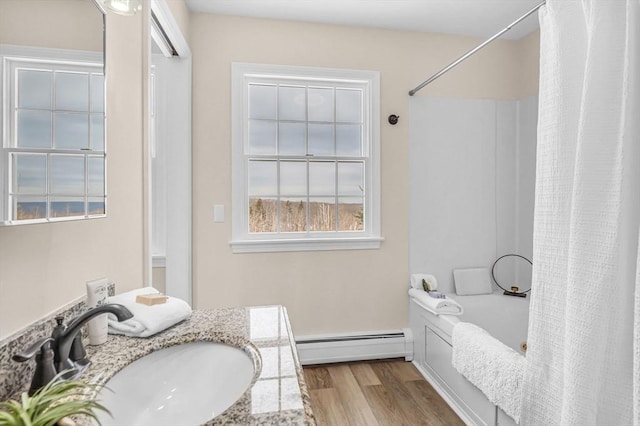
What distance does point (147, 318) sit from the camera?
3.56 feet

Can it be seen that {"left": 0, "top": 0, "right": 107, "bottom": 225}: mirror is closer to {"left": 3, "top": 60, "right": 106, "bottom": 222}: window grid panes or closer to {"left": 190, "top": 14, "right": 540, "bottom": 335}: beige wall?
{"left": 3, "top": 60, "right": 106, "bottom": 222}: window grid panes

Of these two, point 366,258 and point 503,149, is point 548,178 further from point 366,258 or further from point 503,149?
point 503,149

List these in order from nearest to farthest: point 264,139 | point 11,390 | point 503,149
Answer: point 11,390 < point 264,139 < point 503,149

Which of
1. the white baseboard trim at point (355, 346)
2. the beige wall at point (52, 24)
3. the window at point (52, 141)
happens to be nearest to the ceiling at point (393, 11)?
the beige wall at point (52, 24)

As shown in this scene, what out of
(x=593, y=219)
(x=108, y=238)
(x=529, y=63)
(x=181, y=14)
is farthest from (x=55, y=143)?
(x=529, y=63)

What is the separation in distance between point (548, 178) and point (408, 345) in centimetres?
186

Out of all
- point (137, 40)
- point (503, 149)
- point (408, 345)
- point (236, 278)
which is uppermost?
point (137, 40)

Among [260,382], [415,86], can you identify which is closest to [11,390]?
[260,382]

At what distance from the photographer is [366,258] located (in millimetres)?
2746

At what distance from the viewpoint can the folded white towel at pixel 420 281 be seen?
9.00ft

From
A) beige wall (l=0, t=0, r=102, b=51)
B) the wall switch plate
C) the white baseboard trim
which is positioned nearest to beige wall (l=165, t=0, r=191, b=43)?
beige wall (l=0, t=0, r=102, b=51)

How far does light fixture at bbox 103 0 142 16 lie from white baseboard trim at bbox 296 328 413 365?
2261 millimetres

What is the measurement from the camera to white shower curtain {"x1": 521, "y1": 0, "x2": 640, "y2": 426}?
109 cm

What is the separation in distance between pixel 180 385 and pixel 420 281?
7.00 ft
